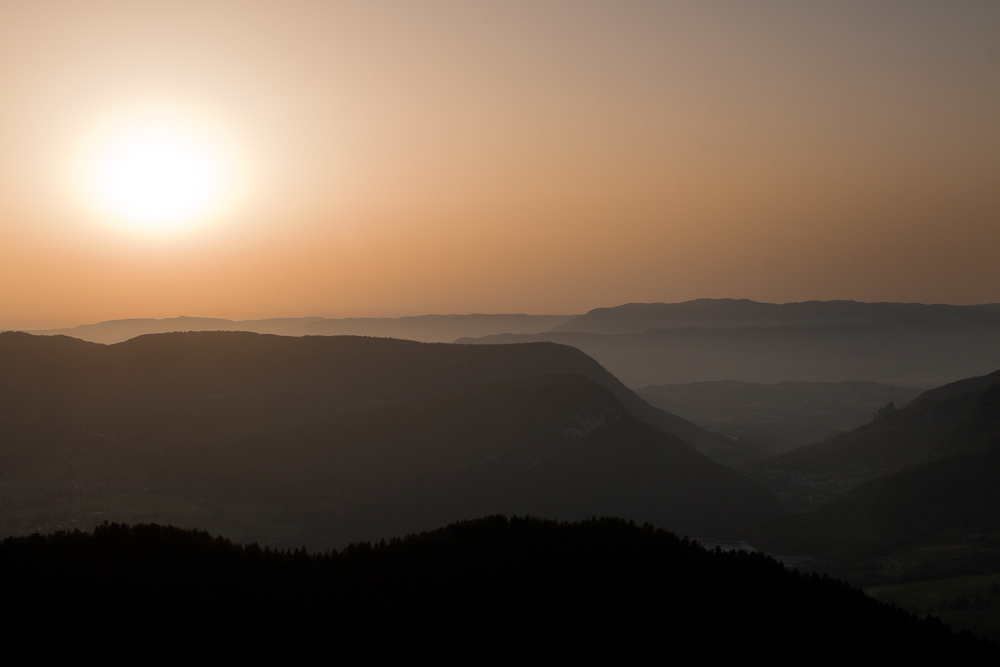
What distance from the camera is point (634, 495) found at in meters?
144

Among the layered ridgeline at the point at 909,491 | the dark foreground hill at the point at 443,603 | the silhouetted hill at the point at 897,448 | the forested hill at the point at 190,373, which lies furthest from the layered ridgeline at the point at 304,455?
the dark foreground hill at the point at 443,603

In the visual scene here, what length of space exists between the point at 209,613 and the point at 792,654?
35.6m

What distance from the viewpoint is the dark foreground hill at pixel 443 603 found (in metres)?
38.0

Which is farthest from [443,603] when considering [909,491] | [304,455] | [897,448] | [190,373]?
[897,448]

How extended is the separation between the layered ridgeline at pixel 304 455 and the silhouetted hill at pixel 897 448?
2287 centimetres

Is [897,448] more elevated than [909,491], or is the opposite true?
[897,448]

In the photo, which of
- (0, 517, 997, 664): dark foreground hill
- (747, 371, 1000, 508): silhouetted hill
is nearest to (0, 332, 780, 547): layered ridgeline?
(747, 371, 1000, 508): silhouetted hill

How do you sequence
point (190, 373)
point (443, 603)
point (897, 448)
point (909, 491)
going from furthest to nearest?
point (897, 448) → point (190, 373) → point (909, 491) → point (443, 603)

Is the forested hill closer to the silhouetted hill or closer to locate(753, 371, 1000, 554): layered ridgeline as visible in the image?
the silhouetted hill

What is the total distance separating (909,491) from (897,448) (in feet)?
174

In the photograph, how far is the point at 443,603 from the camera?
45.2 m

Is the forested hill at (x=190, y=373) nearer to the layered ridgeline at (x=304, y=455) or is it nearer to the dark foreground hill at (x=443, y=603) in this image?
the layered ridgeline at (x=304, y=455)

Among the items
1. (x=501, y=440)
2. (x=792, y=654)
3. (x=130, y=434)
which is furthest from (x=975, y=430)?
(x=130, y=434)

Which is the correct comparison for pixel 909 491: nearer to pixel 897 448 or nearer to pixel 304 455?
pixel 897 448
